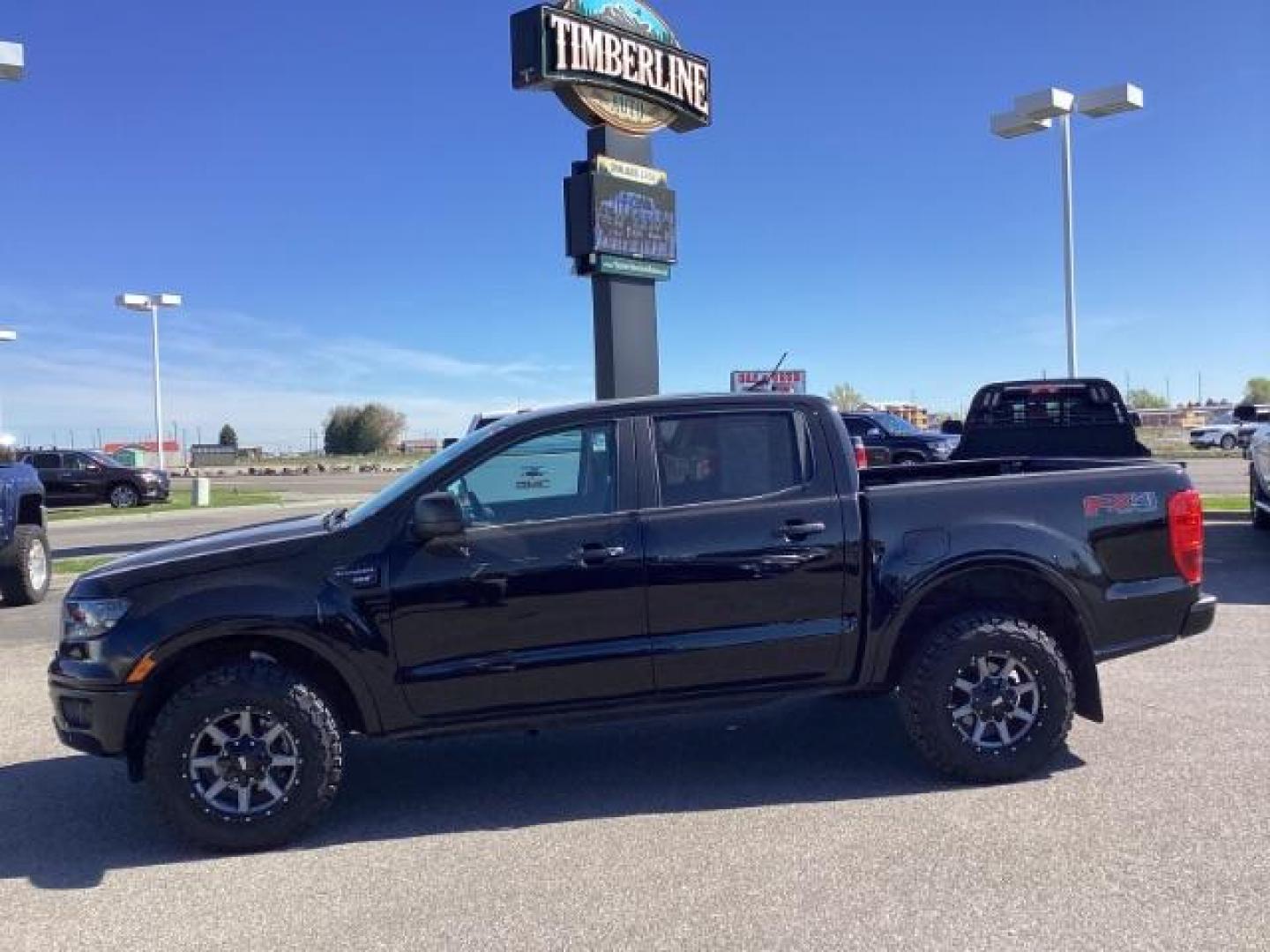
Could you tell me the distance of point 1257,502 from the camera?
491 inches

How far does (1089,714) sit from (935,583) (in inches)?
41.4

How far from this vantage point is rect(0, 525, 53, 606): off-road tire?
36.0ft

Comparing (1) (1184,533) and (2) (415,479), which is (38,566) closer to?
(2) (415,479)

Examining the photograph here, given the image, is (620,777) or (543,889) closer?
(543,889)

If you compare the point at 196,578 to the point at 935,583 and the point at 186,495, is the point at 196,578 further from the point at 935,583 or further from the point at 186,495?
the point at 186,495

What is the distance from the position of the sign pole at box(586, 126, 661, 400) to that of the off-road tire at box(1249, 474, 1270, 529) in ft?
25.1

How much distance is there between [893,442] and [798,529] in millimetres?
18813

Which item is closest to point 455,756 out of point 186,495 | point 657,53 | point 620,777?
point 620,777

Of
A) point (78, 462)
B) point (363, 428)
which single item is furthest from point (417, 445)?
point (78, 462)

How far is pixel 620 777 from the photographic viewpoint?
5.21m

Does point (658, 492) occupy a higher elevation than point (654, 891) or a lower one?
higher

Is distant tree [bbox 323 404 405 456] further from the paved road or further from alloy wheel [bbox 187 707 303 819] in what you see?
alloy wheel [bbox 187 707 303 819]

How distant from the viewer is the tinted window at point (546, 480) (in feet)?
15.9

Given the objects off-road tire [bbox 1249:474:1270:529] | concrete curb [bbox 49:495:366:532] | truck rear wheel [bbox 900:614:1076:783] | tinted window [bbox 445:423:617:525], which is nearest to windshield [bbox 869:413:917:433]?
off-road tire [bbox 1249:474:1270:529]
